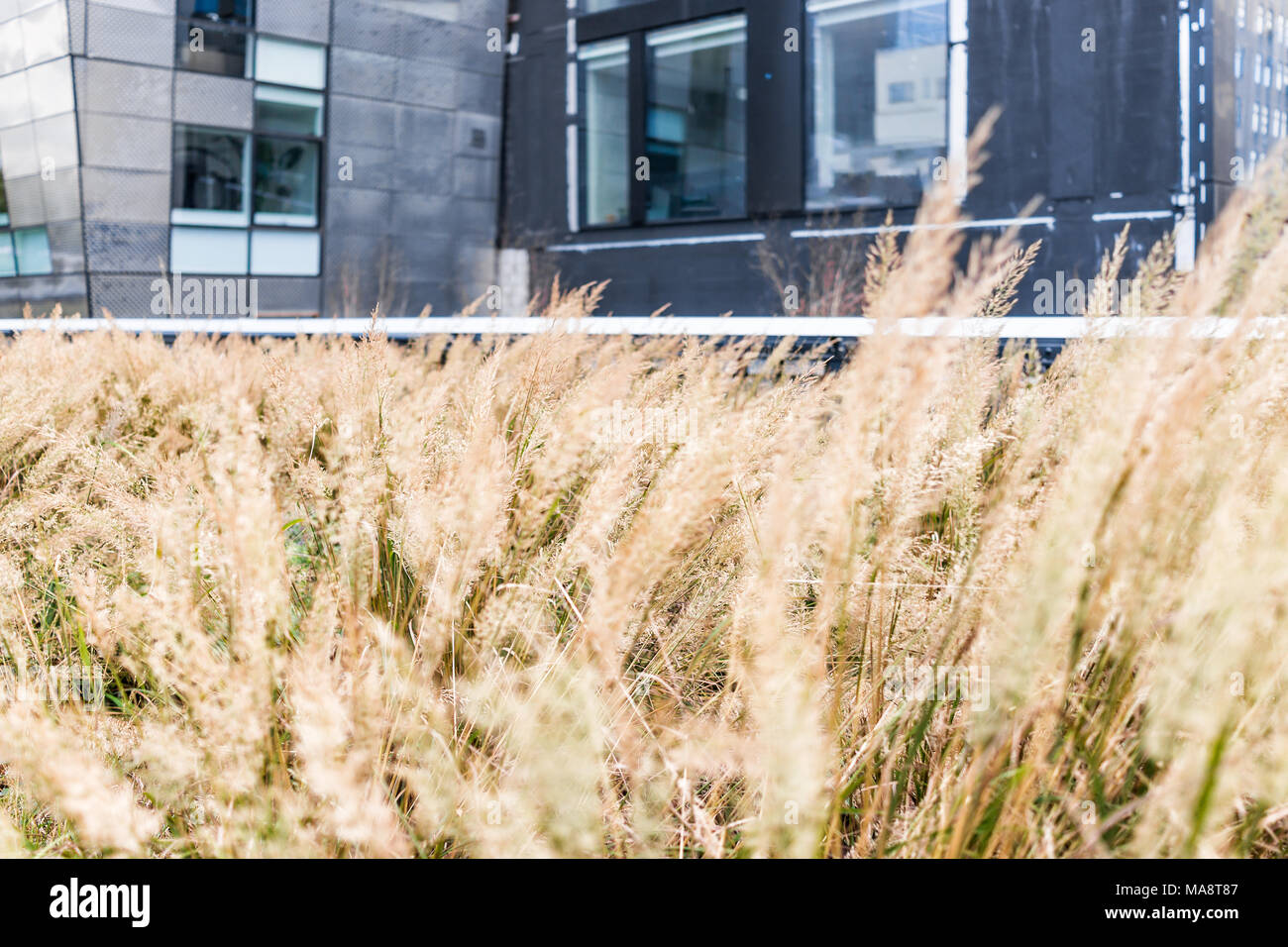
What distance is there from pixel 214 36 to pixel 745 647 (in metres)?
11.8

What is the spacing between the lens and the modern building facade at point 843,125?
768 centimetres

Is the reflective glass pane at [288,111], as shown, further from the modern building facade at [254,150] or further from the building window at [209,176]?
the building window at [209,176]

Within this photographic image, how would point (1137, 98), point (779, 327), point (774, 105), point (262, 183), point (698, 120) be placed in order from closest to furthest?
point (779, 327) < point (1137, 98) < point (774, 105) < point (698, 120) < point (262, 183)

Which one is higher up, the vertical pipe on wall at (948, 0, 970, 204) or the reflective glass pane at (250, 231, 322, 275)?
the vertical pipe on wall at (948, 0, 970, 204)

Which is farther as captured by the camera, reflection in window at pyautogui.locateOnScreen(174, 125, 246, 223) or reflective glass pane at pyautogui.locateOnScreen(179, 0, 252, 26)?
reflection in window at pyautogui.locateOnScreen(174, 125, 246, 223)

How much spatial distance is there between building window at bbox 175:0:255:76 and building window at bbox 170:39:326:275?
21 cm

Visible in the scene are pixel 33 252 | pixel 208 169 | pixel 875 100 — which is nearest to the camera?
pixel 875 100

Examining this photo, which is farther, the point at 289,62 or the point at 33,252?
the point at 289,62

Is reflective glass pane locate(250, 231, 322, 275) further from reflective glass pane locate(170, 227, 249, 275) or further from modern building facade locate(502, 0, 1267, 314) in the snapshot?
modern building facade locate(502, 0, 1267, 314)

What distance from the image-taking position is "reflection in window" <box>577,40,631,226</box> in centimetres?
1109

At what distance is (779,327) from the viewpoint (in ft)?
11.9

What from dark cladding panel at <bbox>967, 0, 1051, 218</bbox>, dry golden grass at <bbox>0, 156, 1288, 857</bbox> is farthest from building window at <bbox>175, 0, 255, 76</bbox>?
dry golden grass at <bbox>0, 156, 1288, 857</bbox>

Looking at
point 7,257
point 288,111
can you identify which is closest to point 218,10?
point 288,111

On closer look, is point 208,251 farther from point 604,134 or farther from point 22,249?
point 604,134
